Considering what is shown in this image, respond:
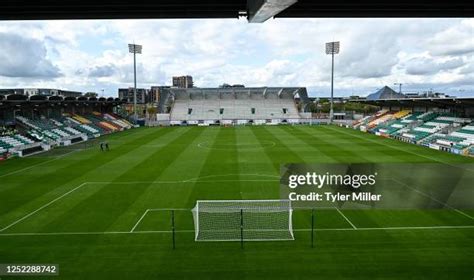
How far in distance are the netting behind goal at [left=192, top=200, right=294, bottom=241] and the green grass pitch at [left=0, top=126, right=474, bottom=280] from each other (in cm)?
55

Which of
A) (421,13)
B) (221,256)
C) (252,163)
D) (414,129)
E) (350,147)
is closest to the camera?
(421,13)

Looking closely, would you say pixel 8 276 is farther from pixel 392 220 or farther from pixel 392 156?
pixel 392 156

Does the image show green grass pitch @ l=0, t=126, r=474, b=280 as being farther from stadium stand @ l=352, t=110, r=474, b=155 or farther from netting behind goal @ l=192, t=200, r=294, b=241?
stadium stand @ l=352, t=110, r=474, b=155

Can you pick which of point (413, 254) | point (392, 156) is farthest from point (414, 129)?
point (413, 254)

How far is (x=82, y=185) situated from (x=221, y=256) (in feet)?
51.6

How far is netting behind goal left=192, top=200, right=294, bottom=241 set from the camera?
16281 millimetres

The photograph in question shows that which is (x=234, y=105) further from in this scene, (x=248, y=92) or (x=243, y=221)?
(x=243, y=221)

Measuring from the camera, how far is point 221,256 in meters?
14.4

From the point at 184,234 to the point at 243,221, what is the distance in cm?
296

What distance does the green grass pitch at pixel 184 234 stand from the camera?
13.4m

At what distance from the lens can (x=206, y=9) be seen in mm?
11852

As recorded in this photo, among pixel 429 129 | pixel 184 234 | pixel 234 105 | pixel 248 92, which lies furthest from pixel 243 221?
pixel 248 92

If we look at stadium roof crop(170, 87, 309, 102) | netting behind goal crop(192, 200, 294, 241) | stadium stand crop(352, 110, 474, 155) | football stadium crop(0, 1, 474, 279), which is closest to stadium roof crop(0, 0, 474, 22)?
football stadium crop(0, 1, 474, 279)

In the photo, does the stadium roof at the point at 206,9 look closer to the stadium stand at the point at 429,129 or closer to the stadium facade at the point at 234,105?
the stadium stand at the point at 429,129
